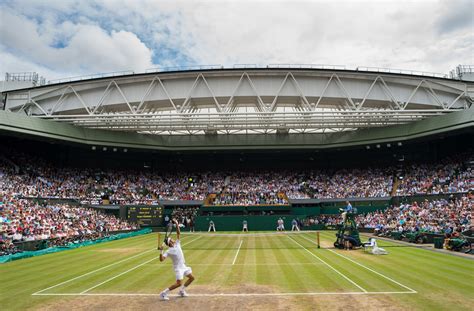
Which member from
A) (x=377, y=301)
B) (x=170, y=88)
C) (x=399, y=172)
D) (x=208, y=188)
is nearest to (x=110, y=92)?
(x=170, y=88)

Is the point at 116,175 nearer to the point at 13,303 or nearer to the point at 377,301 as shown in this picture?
the point at 13,303

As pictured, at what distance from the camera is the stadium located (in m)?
12.5

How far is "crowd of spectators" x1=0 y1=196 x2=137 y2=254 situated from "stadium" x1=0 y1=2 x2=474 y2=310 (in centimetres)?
21

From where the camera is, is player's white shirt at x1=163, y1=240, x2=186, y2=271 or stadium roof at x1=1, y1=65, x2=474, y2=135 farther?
stadium roof at x1=1, y1=65, x2=474, y2=135

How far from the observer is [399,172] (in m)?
50.8

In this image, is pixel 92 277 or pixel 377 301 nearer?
pixel 377 301

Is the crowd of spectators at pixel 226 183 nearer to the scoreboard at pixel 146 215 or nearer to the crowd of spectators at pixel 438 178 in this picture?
the crowd of spectators at pixel 438 178

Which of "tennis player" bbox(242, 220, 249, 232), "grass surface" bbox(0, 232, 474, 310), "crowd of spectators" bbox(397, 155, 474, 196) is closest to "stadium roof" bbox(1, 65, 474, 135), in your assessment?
"crowd of spectators" bbox(397, 155, 474, 196)

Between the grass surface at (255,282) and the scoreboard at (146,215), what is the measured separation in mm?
24830

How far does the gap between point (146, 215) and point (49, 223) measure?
15566 mm

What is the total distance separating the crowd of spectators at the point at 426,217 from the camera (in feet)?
92.7

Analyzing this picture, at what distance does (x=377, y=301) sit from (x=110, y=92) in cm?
3797

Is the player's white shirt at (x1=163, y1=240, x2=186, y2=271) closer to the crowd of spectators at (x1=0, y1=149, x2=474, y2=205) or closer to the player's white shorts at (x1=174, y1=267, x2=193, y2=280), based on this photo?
the player's white shorts at (x1=174, y1=267, x2=193, y2=280)

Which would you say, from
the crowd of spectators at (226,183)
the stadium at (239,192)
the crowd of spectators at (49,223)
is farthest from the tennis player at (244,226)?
the crowd of spectators at (49,223)
